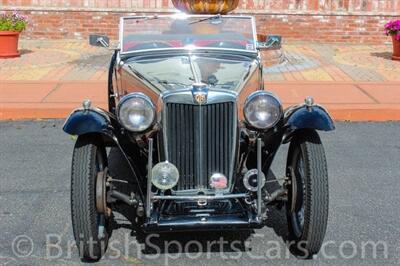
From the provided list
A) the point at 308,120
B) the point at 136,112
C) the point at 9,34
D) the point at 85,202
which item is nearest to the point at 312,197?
the point at 308,120

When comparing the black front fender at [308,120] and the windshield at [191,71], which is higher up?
the windshield at [191,71]

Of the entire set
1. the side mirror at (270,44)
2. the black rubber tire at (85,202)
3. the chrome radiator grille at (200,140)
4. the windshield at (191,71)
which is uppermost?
the side mirror at (270,44)

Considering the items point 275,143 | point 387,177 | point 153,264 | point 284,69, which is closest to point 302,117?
point 275,143

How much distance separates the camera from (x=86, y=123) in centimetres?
360

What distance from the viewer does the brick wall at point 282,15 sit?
1345cm

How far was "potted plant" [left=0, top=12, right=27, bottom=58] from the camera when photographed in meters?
10.4

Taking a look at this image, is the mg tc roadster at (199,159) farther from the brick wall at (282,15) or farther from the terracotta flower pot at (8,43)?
the brick wall at (282,15)

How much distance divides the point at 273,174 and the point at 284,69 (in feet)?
15.9

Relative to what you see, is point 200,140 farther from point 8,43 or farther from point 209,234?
point 8,43

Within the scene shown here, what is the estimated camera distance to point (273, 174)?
17.0 ft

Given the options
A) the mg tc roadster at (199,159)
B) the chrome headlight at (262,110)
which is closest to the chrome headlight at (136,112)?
the mg tc roadster at (199,159)

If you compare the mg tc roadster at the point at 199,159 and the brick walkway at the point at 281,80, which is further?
the brick walkway at the point at 281,80

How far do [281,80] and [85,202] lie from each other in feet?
19.1

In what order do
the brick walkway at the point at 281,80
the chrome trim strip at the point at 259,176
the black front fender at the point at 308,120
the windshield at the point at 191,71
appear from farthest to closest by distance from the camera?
the brick walkway at the point at 281,80, the windshield at the point at 191,71, the black front fender at the point at 308,120, the chrome trim strip at the point at 259,176
